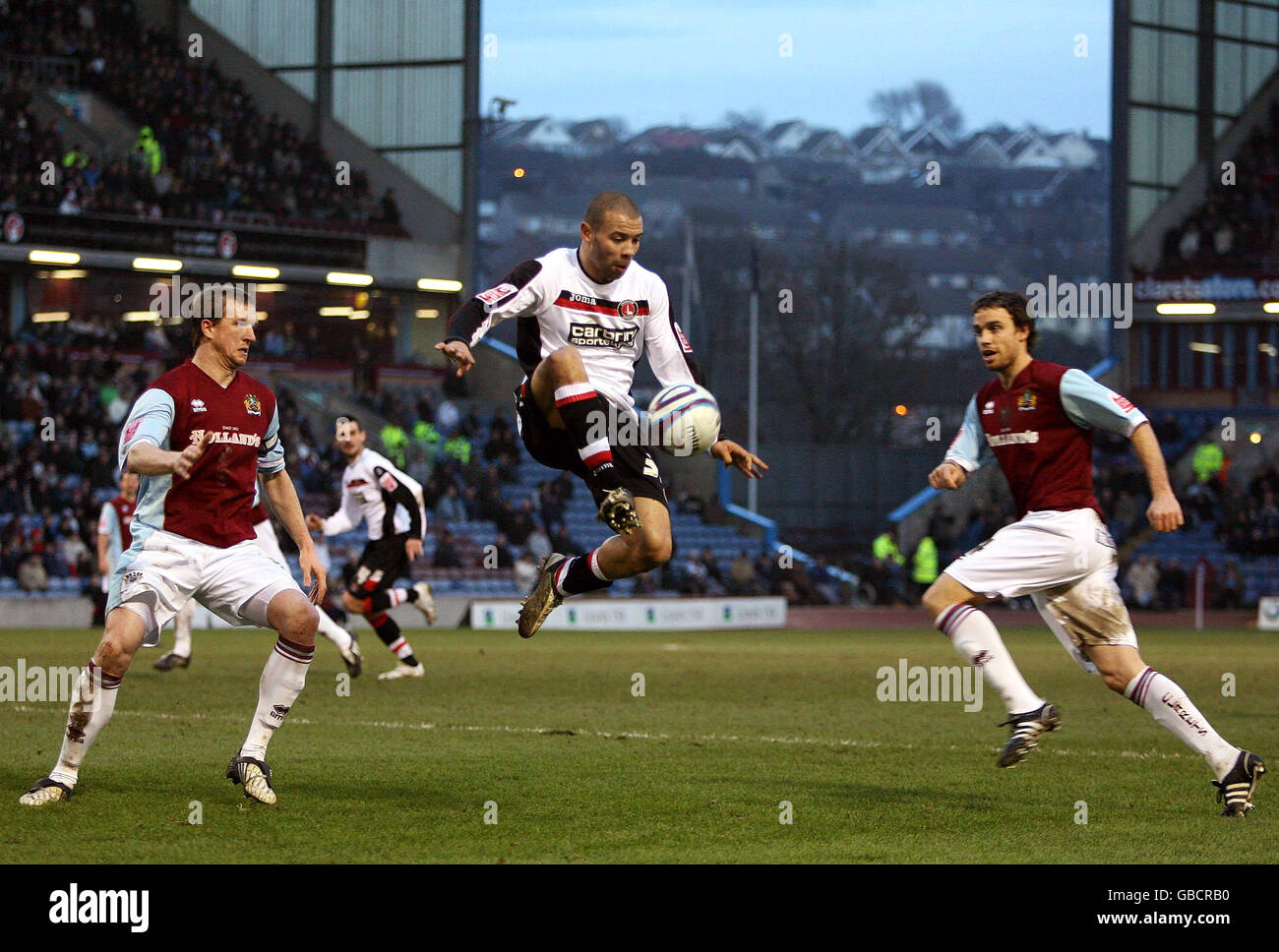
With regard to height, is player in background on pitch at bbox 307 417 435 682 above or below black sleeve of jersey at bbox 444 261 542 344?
below

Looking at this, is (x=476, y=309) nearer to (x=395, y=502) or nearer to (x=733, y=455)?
(x=733, y=455)

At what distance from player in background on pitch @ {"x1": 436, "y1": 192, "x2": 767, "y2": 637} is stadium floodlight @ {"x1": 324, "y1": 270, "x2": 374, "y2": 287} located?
30873mm

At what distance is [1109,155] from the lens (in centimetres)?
4441

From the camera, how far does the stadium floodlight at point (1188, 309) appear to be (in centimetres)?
4197

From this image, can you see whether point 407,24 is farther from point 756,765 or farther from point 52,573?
point 756,765

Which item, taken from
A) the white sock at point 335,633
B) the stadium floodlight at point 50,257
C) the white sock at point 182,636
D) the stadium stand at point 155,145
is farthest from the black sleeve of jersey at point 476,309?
the stadium floodlight at point 50,257

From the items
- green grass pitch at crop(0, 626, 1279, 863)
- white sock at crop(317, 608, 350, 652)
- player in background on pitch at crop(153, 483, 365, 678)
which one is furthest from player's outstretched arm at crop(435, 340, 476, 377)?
white sock at crop(317, 608, 350, 652)

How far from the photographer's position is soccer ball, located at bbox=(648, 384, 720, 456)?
8000 mm

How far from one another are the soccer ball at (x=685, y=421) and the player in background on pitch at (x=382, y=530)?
7942 mm

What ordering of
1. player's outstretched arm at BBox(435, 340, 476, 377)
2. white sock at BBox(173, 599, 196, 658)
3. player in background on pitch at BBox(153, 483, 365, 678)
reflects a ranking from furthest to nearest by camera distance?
1. white sock at BBox(173, 599, 196, 658)
2. player in background on pitch at BBox(153, 483, 365, 678)
3. player's outstretched arm at BBox(435, 340, 476, 377)

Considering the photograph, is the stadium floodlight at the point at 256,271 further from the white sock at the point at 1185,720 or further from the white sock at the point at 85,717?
the white sock at the point at 1185,720

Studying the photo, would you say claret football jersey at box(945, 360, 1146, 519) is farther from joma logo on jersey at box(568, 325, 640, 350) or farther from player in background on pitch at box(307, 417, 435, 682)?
player in background on pitch at box(307, 417, 435, 682)
